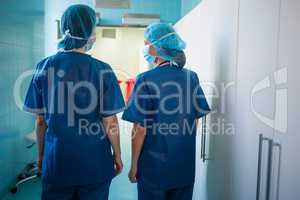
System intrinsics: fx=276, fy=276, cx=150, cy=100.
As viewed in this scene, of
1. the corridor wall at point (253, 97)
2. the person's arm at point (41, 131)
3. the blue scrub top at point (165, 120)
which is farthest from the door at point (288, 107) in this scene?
the person's arm at point (41, 131)

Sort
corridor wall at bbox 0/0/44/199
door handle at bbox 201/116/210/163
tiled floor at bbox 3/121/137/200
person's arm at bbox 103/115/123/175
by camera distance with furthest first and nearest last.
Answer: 1. tiled floor at bbox 3/121/137/200
2. corridor wall at bbox 0/0/44/199
3. door handle at bbox 201/116/210/163
4. person's arm at bbox 103/115/123/175

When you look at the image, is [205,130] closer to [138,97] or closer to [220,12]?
[138,97]

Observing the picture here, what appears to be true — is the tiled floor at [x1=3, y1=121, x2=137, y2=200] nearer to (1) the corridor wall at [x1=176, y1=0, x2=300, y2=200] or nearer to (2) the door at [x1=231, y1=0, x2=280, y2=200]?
(1) the corridor wall at [x1=176, y1=0, x2=300, y2=200]

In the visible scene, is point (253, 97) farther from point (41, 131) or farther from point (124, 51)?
point (124, 51)

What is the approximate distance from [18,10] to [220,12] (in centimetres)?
206

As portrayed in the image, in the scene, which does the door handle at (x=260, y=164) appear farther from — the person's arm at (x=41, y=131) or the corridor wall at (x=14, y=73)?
the corridor wall at (x=14, y=73)

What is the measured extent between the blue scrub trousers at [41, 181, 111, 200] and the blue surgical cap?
723mm

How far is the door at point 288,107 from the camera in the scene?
40.0 inches

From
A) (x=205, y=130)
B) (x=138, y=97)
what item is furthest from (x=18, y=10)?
(x=205, y=130)

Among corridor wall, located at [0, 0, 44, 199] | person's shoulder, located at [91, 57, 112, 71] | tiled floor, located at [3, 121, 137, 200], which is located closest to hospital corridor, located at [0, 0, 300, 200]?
person's shoulder, located at [91, 57, 112, 71]

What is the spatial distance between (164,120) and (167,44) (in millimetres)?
442

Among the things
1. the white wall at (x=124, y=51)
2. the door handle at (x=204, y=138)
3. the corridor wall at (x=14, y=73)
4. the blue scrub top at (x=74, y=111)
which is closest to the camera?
the blue scrub top at (x=74, y=111)

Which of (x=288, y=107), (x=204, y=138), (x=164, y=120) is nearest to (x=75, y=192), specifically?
(x=164, y=120)

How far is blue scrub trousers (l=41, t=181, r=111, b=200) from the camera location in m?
1.43
